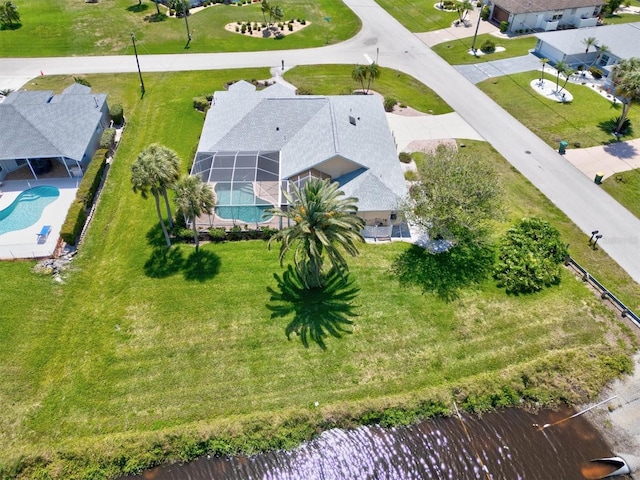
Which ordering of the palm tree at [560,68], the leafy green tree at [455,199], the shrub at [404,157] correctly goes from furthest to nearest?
the palm tree at [560,68]
the shrub at [404,157]
the leafy green tree at [455,199]

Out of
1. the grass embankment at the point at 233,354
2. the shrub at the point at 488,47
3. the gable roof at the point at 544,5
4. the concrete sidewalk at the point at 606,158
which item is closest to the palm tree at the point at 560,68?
the shrub at the point at 488,47

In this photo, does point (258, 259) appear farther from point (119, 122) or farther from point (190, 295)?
point (119, 122)

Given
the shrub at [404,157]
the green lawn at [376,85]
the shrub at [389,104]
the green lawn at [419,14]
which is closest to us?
the shrub at [404,157]

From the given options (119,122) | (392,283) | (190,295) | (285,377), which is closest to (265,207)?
(190,295)

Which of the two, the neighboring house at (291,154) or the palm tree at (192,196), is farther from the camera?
the neighboring house at (291,154)

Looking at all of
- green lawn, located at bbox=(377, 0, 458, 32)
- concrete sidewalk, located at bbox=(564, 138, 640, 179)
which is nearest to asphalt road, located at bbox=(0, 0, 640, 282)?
concrete sidewalk, located at bbox=(564, 138, 640, 179)

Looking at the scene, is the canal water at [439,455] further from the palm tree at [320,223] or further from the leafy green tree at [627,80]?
the leafy green tree at [627,80]

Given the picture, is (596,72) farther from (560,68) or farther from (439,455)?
(439,455)
